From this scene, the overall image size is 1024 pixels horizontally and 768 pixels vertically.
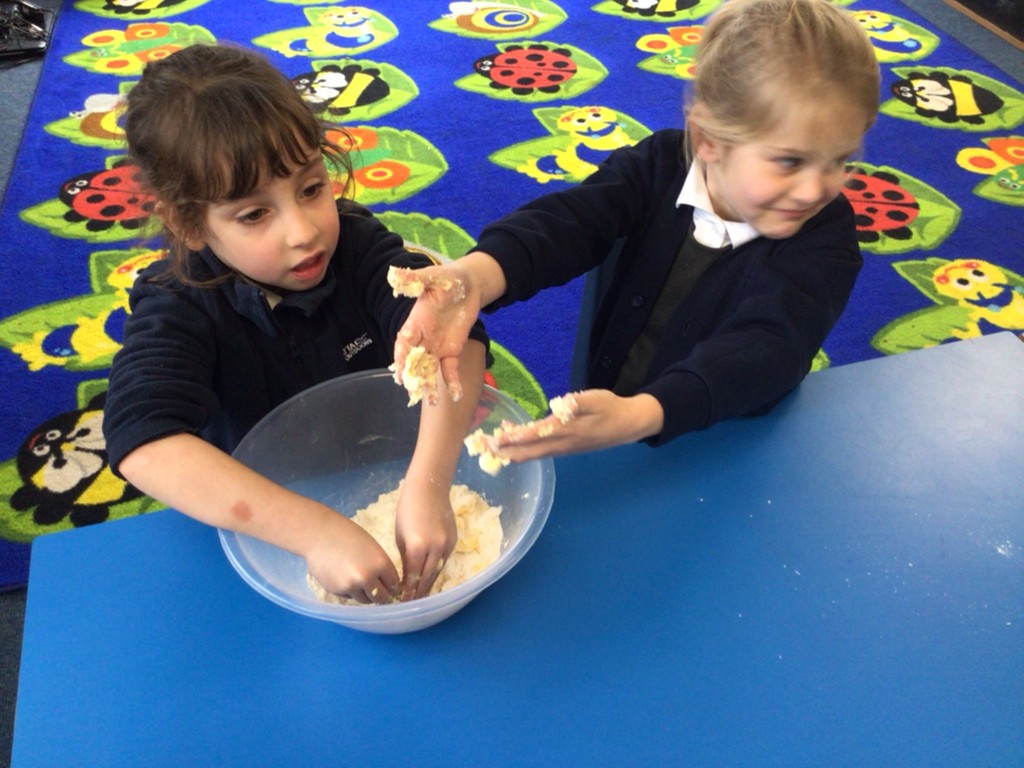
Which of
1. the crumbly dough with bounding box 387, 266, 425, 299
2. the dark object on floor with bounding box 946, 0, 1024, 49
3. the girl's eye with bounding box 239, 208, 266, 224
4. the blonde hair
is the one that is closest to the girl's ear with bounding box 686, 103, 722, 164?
the blonde hair

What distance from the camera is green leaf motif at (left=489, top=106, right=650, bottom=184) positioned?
2.24 m

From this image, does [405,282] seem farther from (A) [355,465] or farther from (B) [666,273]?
(B) [666,273]

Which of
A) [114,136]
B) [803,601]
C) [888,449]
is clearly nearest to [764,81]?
[888,449]

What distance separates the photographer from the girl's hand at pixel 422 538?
27.6 inches

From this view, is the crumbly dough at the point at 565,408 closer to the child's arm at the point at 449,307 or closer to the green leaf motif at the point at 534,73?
the child's arm at the point at 449,307

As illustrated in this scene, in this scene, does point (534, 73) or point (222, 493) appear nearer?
A: point (222, 493)

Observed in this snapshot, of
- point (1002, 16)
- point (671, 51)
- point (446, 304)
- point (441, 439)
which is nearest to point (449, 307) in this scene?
point (446, 304)

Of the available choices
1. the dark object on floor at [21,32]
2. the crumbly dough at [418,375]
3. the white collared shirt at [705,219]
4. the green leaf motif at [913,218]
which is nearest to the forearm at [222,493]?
the crumbly dough at [418,375]

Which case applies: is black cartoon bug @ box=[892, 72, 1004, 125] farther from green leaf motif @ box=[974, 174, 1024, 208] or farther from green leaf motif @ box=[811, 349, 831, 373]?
green leaf motif @ box=[811, 349, 831, 373]

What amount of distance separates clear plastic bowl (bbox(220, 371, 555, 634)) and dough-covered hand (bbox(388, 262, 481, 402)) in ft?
0.19

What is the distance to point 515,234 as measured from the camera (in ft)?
3.00

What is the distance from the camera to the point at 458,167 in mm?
2264

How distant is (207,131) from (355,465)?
1.24 feet

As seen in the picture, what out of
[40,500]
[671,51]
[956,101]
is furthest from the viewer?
[671,51]
